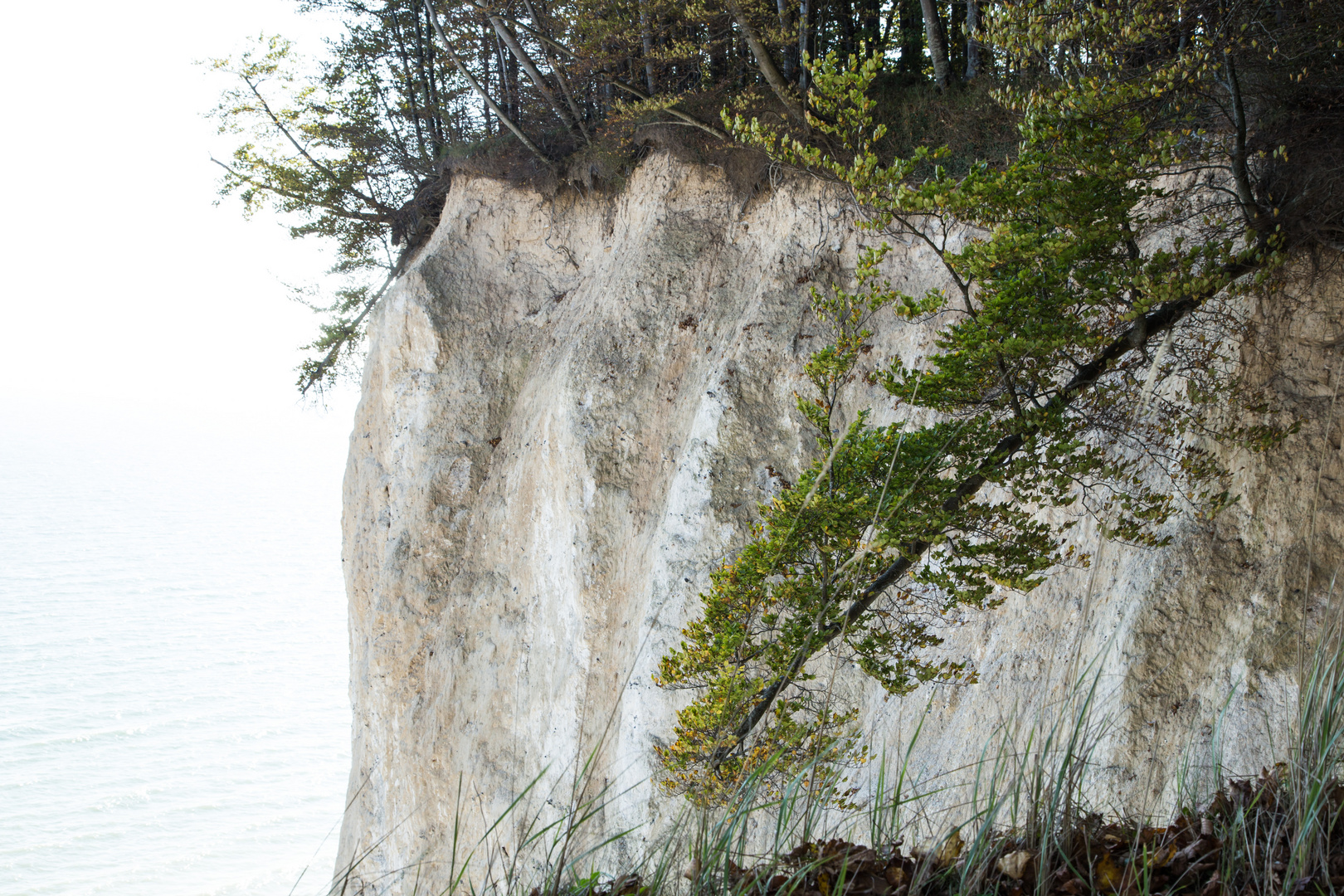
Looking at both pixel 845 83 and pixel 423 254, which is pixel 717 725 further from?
pixel 423 254

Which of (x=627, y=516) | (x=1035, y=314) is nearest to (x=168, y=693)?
(x=627, y=516)

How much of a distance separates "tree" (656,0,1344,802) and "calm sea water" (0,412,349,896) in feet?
30.3

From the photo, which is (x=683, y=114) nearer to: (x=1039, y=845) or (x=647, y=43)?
(x=647, y=43)

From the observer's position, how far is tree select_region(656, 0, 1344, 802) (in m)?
3.89

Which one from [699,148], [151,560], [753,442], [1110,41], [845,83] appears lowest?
[151,560]

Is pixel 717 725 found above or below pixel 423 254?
below

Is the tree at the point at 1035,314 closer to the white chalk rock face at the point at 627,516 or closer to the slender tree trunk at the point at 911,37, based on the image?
the white chalk rock face at the point at 627,516

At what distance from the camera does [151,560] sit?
3575cm

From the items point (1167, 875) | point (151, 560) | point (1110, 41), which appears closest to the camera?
point (1167, 875)

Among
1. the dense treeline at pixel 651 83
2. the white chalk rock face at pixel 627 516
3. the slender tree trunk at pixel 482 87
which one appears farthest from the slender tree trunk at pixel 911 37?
the slender tree trunk at pixel 482 87

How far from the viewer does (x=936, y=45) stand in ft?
23.4

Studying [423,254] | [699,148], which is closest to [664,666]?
[699,148]

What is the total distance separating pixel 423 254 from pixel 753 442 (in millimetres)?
6376

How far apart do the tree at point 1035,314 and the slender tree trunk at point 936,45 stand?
2355 mm
